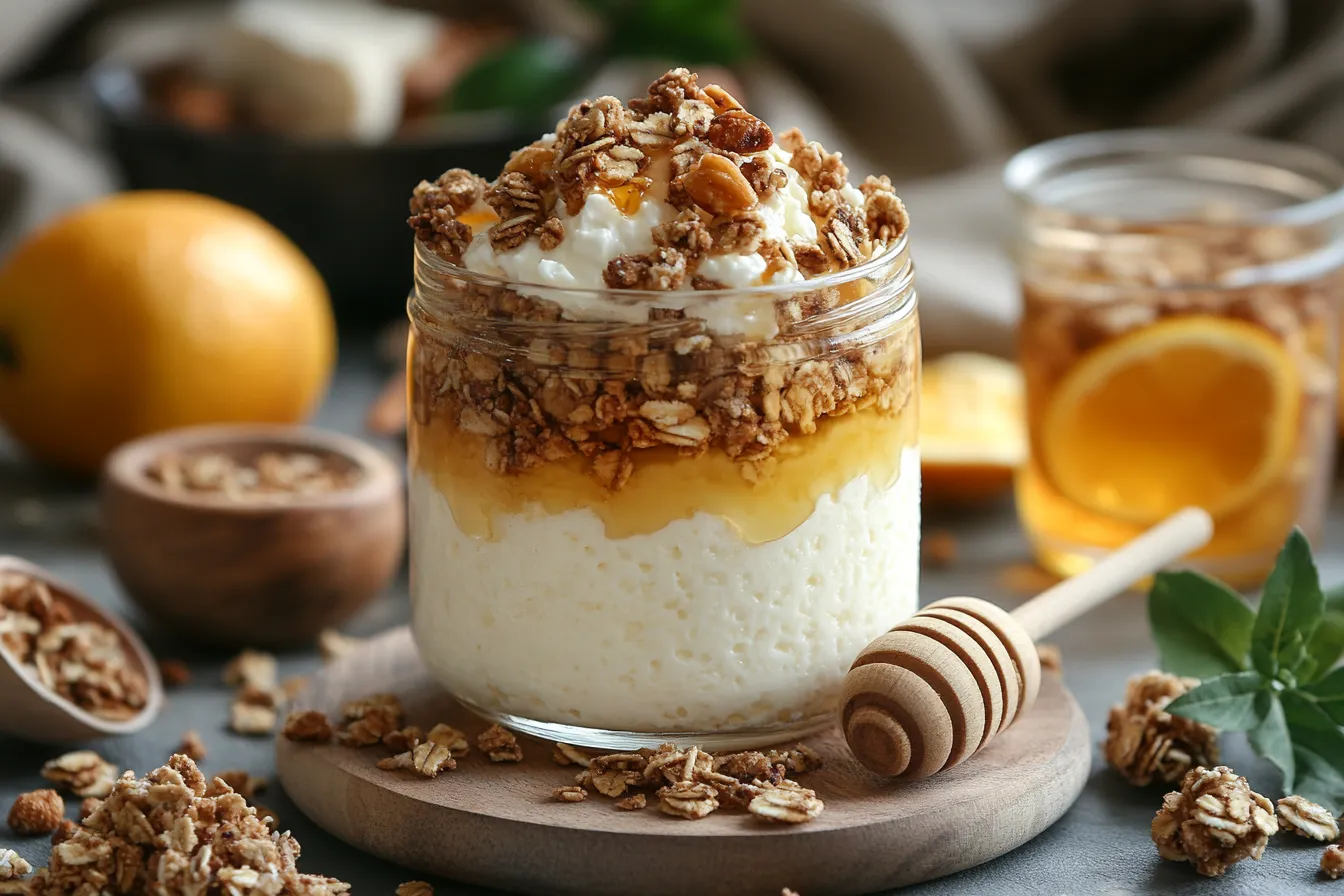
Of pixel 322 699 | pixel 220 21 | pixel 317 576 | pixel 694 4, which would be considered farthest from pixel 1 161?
pixel 322 699

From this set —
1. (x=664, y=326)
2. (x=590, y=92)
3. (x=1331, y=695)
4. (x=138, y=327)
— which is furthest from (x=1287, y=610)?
(x=590, y=92)

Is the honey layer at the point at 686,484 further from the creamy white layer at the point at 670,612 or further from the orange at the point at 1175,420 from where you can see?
the orange at the point at 1175,420

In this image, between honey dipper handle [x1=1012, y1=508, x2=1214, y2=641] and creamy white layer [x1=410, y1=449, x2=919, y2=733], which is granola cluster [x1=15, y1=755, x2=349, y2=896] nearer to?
creamy white layer [x1=410, y1=449, x2=919, y2=733]

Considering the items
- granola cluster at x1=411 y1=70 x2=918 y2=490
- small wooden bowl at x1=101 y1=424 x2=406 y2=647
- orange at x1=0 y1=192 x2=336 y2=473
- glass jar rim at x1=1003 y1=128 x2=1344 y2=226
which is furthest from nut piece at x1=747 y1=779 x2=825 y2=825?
orange at x1=0 y1=192 x2=336 y2=473

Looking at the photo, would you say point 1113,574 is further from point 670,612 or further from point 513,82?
point 513,82

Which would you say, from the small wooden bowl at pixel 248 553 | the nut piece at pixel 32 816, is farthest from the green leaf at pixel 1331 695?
the nut piece at pixel 32 816

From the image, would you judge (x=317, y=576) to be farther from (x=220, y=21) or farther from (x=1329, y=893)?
(x=220, y=21)
